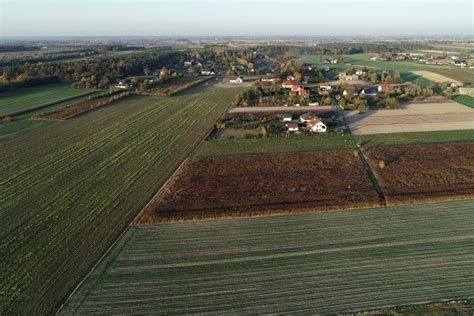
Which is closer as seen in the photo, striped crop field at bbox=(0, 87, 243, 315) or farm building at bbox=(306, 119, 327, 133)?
striped crop field at bbox=(0, 87, 243, 315)

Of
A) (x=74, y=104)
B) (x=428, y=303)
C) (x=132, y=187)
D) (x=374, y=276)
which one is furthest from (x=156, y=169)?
(x=74, y=104)

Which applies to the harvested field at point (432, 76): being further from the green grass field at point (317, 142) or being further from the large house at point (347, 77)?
the green grass field at point (317, 142)

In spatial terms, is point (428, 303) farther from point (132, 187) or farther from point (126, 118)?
point (126, 118)

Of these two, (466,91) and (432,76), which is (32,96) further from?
(432,76)

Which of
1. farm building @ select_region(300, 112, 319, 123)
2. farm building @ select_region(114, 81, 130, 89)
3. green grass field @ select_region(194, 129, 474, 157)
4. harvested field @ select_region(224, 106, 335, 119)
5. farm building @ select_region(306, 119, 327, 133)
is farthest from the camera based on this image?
farm building @ select_region(114, 81, 130, 89)

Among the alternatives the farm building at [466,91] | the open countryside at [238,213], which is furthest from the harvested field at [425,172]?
the farm building at [466,91]

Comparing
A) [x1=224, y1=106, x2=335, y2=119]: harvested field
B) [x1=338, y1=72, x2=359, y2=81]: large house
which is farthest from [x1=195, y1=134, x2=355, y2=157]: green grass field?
[x1=338, y1=72, x2=359, y2=81]: large house

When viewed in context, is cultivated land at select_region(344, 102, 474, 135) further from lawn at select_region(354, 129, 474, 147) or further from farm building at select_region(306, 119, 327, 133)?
farm building at select_region(306, 119, 327, 133)
